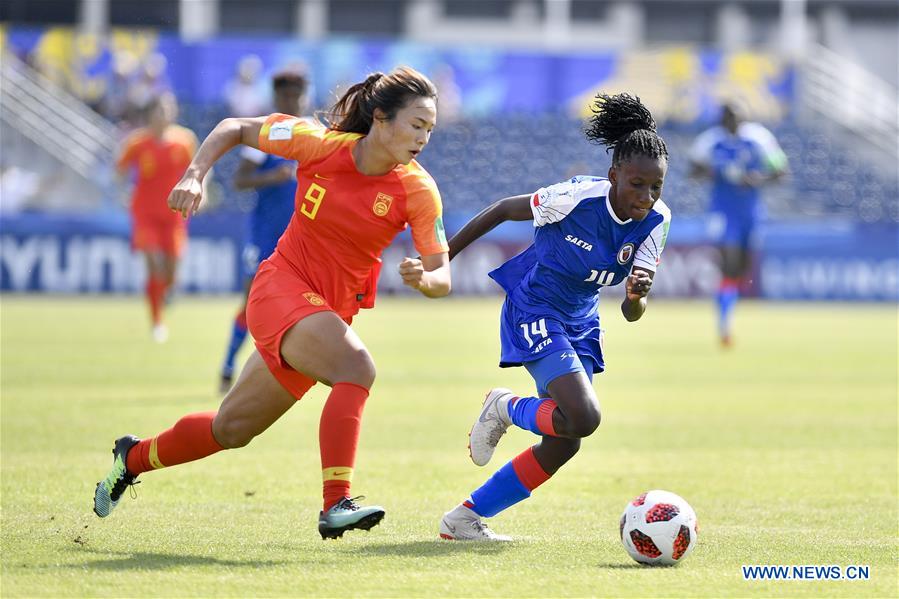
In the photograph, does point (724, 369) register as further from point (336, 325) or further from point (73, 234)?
point (73, 234)

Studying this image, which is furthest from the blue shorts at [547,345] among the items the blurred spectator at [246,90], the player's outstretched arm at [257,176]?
the blurred spectator at [246,90]

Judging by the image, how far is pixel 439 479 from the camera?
8281mm

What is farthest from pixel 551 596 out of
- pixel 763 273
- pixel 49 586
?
pixel 763 273

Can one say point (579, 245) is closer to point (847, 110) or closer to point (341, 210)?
point (341, 210)

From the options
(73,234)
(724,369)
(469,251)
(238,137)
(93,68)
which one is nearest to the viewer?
(238,137)

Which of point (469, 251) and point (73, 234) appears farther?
point (469, 251)

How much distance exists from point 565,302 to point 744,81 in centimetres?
3234

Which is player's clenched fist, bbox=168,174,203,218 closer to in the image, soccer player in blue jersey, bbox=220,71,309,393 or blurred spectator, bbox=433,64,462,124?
soccer player in blue jersey, bbox=220,71,309,393

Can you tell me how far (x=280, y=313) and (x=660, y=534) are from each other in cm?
189

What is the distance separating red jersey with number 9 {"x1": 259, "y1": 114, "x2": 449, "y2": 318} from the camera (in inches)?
243

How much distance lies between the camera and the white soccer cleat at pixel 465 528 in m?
6.29

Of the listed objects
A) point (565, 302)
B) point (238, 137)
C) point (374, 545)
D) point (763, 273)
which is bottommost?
point (763, 273)

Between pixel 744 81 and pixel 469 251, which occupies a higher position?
pixel 744 81

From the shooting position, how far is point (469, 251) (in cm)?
2752
